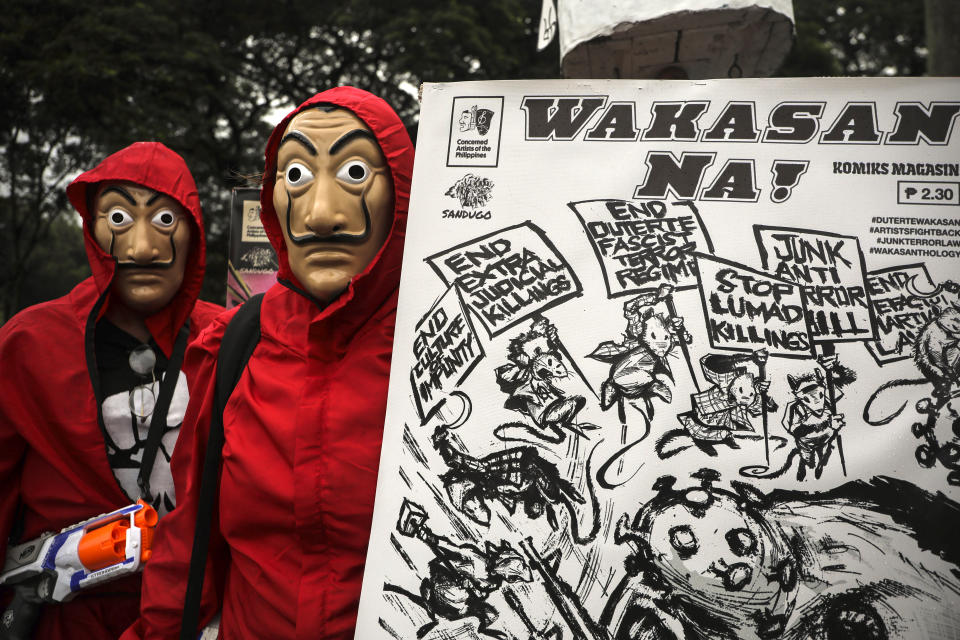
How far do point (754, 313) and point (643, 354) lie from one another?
0.24m

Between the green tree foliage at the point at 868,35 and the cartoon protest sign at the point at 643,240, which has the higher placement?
the green tree foliage at the point at 868,35

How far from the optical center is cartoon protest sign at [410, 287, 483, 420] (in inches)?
61.2

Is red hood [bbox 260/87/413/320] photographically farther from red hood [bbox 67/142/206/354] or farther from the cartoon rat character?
the cartoon rat character

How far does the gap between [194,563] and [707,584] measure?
120 centimetres

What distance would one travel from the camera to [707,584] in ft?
4.49

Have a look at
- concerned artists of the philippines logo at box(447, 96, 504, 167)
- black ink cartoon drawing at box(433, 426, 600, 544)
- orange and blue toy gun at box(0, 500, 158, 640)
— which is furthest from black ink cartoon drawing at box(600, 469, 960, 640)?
orange and blue toy gun at box(0, 500, 158, 640)

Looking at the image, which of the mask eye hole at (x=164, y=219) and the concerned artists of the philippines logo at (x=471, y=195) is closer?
the concerned artists of the philippines logo at (x=471, y=195)

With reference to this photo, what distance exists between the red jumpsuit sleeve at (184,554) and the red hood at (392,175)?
0.41 m


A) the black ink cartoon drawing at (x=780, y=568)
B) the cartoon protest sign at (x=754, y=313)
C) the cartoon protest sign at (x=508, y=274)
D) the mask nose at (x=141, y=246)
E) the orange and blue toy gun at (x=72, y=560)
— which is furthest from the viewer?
the mask nose at (x=141, y=246)

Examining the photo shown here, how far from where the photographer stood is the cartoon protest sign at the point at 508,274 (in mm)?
1538

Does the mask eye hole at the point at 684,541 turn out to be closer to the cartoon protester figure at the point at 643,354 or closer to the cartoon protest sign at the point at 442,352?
the cartoon protester figure at the point at 643,354

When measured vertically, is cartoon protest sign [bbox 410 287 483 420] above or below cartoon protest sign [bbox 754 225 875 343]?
below

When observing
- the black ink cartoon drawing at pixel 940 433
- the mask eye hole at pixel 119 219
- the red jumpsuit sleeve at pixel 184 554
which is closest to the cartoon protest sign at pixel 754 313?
the black ink cartoon drawing at pixel 940 433

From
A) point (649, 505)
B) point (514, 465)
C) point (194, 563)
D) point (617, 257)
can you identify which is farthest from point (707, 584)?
point (194, 563)
